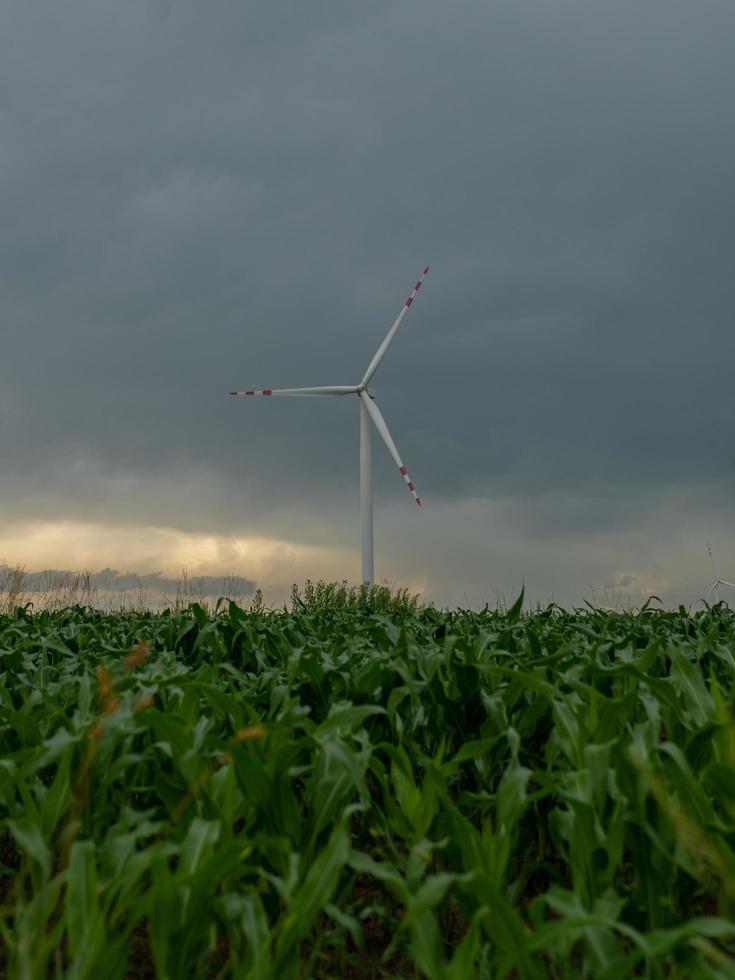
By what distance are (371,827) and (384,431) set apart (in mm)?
21214

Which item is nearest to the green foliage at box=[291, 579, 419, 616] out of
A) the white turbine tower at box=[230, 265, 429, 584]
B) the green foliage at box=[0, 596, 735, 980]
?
the white turbine tower at box=[230, 265, 429, 584]

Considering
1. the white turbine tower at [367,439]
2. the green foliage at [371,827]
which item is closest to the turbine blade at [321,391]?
the white turbine tower at [367,439]

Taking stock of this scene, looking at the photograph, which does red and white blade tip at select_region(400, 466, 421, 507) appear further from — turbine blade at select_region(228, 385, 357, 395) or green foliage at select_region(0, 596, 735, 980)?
green foliage at select_region(0, 596, 735, 980)

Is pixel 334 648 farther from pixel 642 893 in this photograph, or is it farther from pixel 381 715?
pixel 642 893

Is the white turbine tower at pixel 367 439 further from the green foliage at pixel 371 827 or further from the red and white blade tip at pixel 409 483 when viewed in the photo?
the green foliage at pixel 371 827

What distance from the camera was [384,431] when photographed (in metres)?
24.6

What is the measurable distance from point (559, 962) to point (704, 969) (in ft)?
1.52

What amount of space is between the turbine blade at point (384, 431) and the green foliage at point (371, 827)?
63.8 ft

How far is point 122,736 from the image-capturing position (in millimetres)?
3426

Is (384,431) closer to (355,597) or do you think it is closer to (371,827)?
(355,597)

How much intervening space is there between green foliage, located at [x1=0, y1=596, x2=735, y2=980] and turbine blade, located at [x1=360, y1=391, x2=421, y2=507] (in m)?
19.4

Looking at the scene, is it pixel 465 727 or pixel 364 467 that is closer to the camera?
pixel 465 727

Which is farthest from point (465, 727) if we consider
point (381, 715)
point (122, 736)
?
point (122, 736)

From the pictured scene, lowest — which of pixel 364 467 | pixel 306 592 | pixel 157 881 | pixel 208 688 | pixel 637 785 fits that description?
pixel 157 881
